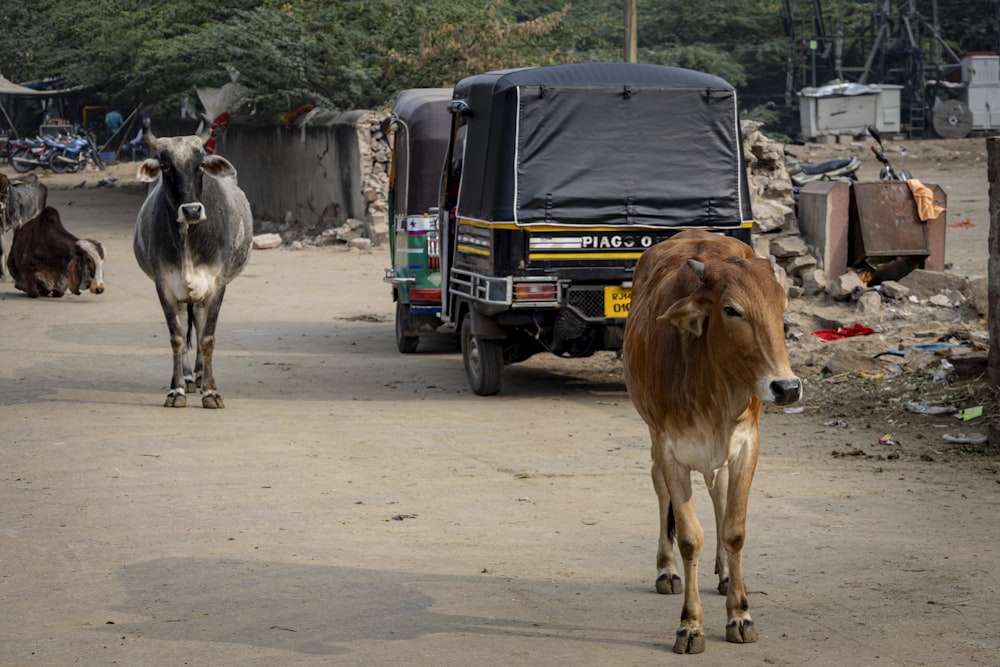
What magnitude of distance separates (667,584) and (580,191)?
5.09 meters

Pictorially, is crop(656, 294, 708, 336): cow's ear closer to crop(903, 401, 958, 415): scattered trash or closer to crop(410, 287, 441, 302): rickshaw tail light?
crop(903, 401, 958, 415): scattered trash

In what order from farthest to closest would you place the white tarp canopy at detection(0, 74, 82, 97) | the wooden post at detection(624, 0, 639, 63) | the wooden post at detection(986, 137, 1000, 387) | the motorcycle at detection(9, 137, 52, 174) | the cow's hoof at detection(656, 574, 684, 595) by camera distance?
the white tarp canopy at detection(0, 74, 82, 97) → the motorcycle at detection(9, 137, 52, 174) → the wooden post at detection(624, 0, 639, 63) → the wooden post at detection(986, 137, 1000, 387) → the cow's hoof at detection(656, 574, 684, 595)

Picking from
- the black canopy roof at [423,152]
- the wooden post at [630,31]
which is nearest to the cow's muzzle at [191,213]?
the black canopy roof at [423,152]

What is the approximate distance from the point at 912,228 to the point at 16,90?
35.0 metres

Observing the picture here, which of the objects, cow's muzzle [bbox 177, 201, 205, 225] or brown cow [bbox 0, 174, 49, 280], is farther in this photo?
brown cow [bbox 0, 174, 49, 280]

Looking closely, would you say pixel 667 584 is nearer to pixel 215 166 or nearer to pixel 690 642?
pixel 690 642

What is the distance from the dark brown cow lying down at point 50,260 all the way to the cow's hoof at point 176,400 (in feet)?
24.5

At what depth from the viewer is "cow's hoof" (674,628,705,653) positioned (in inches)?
186

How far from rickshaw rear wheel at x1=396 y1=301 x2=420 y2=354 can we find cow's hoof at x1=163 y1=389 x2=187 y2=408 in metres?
3.10

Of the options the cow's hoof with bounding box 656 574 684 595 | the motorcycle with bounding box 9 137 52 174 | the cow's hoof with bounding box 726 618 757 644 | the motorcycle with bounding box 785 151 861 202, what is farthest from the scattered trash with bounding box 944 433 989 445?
the motorcycle with bounding box 9 137 52 174

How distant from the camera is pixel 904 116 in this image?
38656 millimetres

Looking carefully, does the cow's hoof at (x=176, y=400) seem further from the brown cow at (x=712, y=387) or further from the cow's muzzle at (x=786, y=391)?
the cow's muzzle at (x=786, y=391)

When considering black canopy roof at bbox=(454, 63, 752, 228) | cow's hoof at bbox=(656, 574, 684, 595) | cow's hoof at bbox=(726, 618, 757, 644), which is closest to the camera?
cow's hoof at bbox=(726, 618, 757, 644)

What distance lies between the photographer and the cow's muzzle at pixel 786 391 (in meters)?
4.39
